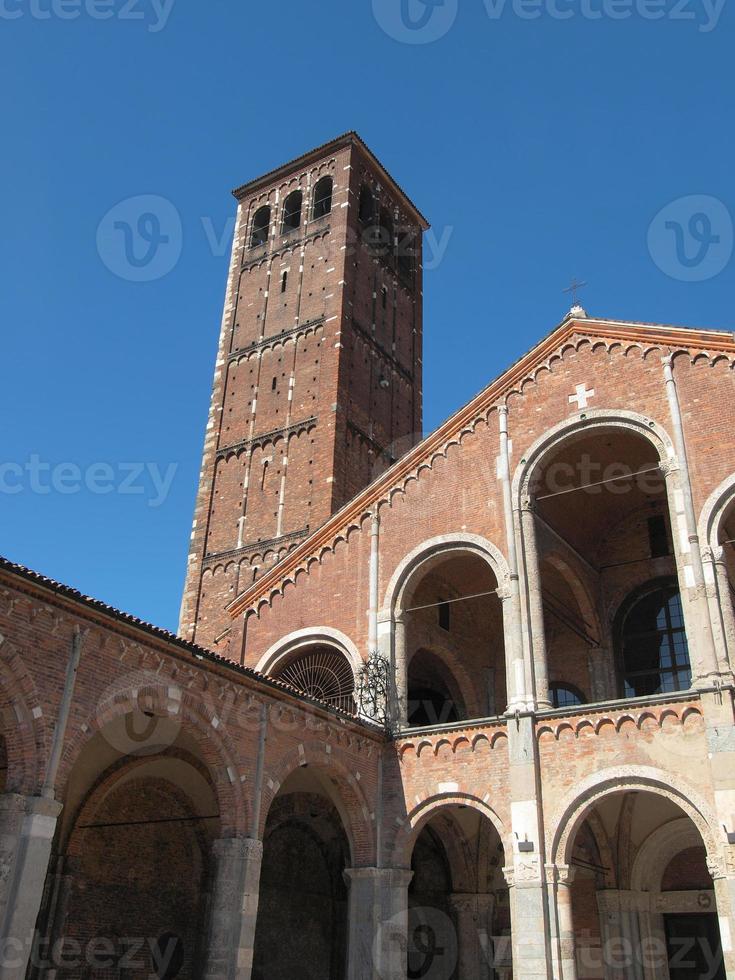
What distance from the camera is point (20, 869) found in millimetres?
10148

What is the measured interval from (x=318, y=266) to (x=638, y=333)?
56.6 ft

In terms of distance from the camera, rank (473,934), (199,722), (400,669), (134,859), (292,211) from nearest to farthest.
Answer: (199,722) → (134,859) → (400,669) → (473,934) → (292,211)

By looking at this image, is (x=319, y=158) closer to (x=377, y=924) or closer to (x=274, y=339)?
(x=274, y=339)

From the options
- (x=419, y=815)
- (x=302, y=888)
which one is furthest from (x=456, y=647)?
(x=302, y=888)

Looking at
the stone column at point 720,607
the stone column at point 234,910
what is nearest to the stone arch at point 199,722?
the stone column at point 234,910

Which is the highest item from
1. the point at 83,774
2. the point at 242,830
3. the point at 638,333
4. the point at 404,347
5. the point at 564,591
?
the point at 404,347

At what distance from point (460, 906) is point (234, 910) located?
315 inches

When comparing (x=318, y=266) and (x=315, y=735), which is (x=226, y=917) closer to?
(x=315, y=735)

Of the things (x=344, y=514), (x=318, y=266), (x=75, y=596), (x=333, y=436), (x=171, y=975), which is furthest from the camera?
(x=318, y=266)

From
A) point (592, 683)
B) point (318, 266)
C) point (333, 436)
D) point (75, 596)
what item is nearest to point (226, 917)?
point (75, 596)

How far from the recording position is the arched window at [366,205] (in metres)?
35.9

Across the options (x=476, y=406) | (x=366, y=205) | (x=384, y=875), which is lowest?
(x=384, y=875)

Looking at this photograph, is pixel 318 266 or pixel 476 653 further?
pixel 318 266

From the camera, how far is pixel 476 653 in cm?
2172
